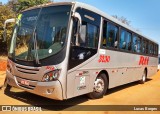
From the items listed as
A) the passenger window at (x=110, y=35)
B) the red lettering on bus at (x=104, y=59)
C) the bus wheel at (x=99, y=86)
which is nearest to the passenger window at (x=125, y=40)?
the passenger window at (x=110, y=35)

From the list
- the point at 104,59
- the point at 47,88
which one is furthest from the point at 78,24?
the point at 104,59

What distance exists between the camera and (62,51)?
22.9 feet

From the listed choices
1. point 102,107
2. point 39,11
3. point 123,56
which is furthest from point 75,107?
point 123,56

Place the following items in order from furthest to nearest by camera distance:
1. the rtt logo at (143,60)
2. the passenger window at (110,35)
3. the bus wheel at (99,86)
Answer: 1. the rtt logo at (143,60)
2. the passenger window at (110,35)
3. the bus wheel at (99,86)

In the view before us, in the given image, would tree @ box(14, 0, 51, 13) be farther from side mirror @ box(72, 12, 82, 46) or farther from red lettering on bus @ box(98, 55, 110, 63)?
side mirror @ box(72, 12, 82, 46)

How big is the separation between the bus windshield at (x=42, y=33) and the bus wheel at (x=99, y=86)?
2.52 metres

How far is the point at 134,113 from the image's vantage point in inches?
303

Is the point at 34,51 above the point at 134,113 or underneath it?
above

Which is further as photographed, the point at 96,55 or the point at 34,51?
the point at 96,55

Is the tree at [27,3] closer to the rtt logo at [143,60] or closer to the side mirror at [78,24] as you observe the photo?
the rtt logo at [143,60]

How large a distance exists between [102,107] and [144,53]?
8388 mm

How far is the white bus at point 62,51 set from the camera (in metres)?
7.00

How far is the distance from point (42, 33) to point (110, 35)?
3.25m

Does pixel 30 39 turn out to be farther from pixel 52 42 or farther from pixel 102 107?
pixel 102 107
